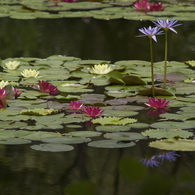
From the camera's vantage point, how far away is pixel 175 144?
8.23 feet

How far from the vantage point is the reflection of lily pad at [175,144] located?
2.47 meters

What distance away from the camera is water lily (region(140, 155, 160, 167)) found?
2.35 m

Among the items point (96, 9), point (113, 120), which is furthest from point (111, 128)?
point (96, 9)

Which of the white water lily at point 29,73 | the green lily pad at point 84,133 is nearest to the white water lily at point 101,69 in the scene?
the white water lily at point 29,73

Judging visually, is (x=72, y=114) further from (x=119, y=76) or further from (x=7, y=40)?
(x=7, y=40)

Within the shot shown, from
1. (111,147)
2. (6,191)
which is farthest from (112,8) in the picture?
(6,191)

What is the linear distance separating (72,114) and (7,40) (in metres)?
2.23

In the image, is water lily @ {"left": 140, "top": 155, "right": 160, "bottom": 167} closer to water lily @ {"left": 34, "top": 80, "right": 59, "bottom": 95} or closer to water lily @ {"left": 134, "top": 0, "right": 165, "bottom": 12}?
water lily @ {"left": 34, "top": 80, "right": 59, "bottom": 95}

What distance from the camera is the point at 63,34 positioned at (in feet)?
17.4

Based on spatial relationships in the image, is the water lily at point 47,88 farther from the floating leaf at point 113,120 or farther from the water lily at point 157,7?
the water lily at point 157,7

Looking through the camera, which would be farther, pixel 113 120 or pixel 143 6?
pixel 143 6

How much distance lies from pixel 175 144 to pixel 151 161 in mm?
170

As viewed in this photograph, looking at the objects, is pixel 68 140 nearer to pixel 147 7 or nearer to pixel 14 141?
pixel 14 141

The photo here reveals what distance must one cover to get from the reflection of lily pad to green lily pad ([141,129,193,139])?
0.15ft
